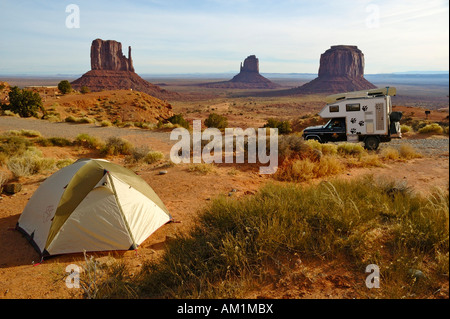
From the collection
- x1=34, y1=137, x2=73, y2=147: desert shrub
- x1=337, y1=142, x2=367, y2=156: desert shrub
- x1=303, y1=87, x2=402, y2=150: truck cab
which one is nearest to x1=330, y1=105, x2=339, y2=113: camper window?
x1=303, y1=87, x2=402, y2=150: truck cab

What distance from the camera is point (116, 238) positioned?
615cm

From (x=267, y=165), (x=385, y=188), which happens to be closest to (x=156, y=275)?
(x=385, y=188)

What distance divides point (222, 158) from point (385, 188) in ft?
25.0

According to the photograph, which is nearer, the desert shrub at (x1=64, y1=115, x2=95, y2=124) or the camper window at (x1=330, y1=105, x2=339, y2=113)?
the camper window at (x1=330, y1=105, x2=339, y2=113)

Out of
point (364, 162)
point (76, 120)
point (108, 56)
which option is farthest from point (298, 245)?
point (108, 56)

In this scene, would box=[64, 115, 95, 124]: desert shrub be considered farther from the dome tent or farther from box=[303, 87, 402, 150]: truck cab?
the dome tent

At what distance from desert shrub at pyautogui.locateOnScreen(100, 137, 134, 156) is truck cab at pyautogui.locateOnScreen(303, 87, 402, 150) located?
34.0 feet

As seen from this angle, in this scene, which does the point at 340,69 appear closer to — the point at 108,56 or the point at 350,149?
the point at 108,56

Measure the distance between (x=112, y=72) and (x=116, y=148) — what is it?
110266 mm

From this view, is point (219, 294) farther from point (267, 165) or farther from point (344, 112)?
point (344, 112)

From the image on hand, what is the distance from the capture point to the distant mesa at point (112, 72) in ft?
340

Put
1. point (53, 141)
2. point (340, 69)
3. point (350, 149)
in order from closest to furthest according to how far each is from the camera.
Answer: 1. point (350, 149)
2. point (53, 141)
3. point (340, 69)

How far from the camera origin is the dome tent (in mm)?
6027

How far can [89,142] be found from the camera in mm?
16703
